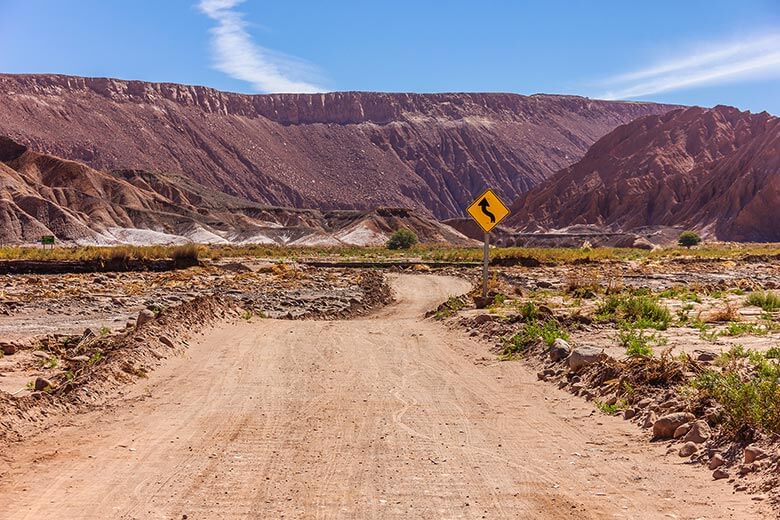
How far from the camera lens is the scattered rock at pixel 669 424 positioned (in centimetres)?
780

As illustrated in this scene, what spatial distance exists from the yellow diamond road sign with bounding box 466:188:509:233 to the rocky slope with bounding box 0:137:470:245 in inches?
3157

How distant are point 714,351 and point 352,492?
24.0 feet

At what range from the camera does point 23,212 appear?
308ft

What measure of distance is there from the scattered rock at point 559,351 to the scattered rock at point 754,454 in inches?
205

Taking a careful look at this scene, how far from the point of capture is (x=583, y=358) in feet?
35.9

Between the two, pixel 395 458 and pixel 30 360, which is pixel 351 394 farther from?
pixel 30 360

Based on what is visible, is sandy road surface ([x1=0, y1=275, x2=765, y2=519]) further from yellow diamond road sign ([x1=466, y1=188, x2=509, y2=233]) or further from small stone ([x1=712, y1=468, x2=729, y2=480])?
yellow diamond road sign ([x1=466, y1=188, x2=509, y2=233])

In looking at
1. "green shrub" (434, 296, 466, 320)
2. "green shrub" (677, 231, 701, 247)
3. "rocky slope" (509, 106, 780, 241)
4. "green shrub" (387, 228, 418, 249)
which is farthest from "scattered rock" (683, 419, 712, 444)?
"rocky slope" (509, 106, 780, 241)

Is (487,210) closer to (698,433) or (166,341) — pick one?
(166,341)

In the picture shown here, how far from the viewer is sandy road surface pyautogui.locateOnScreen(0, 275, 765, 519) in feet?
19.5

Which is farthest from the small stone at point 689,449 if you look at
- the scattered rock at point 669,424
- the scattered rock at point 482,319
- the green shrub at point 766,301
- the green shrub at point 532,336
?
the green shrub at point 766,301

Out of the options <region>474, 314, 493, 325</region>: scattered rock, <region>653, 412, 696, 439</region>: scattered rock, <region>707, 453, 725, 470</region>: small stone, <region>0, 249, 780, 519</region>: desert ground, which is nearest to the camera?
<region>0, 249, 780, 519</region>: desert ground

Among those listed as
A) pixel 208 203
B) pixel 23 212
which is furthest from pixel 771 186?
pixel 23 212

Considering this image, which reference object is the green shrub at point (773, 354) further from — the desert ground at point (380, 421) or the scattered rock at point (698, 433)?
the scattered rock at point (698, 433)
